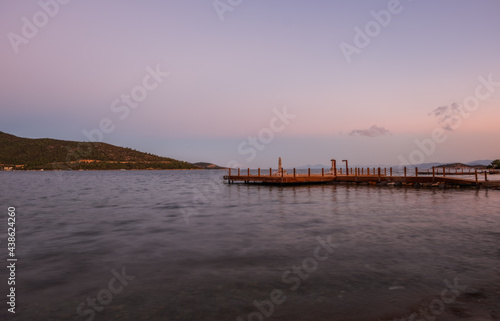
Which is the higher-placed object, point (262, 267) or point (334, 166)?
point (334, 166)

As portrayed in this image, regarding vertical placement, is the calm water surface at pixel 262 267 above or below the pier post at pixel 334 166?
below

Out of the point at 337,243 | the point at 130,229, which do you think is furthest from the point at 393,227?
the point at 130,229

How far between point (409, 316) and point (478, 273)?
15.2ft

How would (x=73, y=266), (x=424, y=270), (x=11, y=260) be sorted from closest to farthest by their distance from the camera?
(x=424, y=270) → (x=73, y=266) → (x=11, y=260)

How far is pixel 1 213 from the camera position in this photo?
1056 inches

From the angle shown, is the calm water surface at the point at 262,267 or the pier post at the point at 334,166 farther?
the pier post at the point at 334,166

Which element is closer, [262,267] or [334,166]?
[262,267]

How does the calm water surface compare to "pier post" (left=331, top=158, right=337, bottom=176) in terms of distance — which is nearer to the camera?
the calm water surface

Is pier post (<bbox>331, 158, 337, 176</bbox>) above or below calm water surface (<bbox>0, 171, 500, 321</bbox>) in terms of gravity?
above

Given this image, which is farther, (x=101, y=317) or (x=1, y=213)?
(x=1, y=213)

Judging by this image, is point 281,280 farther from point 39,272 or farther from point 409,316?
point 39,272

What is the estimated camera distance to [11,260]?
42.4 ft

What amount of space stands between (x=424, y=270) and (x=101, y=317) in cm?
961

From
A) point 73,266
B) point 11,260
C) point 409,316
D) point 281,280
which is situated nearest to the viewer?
point 409,316
